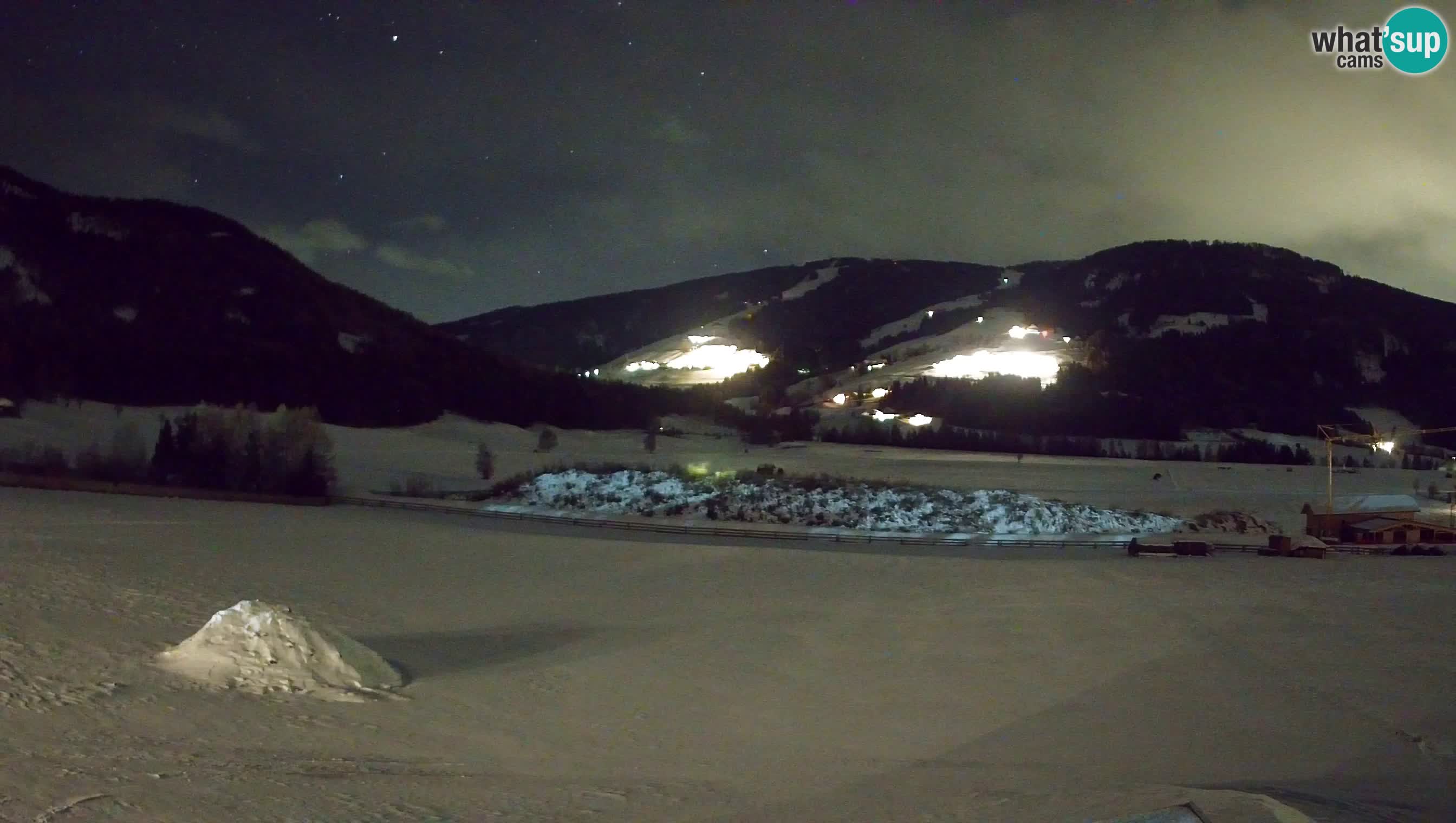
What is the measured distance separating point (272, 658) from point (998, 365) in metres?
112

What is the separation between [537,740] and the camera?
33.0 ft

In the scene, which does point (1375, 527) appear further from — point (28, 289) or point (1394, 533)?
point (28, 289)

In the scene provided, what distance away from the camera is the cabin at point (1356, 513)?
107ft

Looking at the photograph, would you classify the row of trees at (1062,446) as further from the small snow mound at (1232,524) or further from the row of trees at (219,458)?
the row of trees at (219,458)

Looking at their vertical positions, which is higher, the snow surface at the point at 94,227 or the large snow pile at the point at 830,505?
the snow surface at the point at 94,227

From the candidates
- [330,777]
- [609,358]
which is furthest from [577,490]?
[609,358]

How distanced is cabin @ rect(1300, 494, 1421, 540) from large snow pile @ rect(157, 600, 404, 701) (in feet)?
104

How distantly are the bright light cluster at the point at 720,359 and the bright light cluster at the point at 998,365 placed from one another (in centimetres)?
3442

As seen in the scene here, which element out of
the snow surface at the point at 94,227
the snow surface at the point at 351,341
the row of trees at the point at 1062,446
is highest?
the snow surface at the point at 94,227

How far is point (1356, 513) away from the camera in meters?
33.1

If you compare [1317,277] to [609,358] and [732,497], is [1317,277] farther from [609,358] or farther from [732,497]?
[732,497]

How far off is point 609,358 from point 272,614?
18503 centimetres

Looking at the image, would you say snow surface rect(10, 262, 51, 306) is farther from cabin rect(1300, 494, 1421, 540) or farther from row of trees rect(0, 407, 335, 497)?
cabin rect(1300, 494, 1421, 540)

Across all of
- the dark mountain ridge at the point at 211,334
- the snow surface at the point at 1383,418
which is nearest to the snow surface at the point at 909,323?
the snow surface at the point at 1383,418
